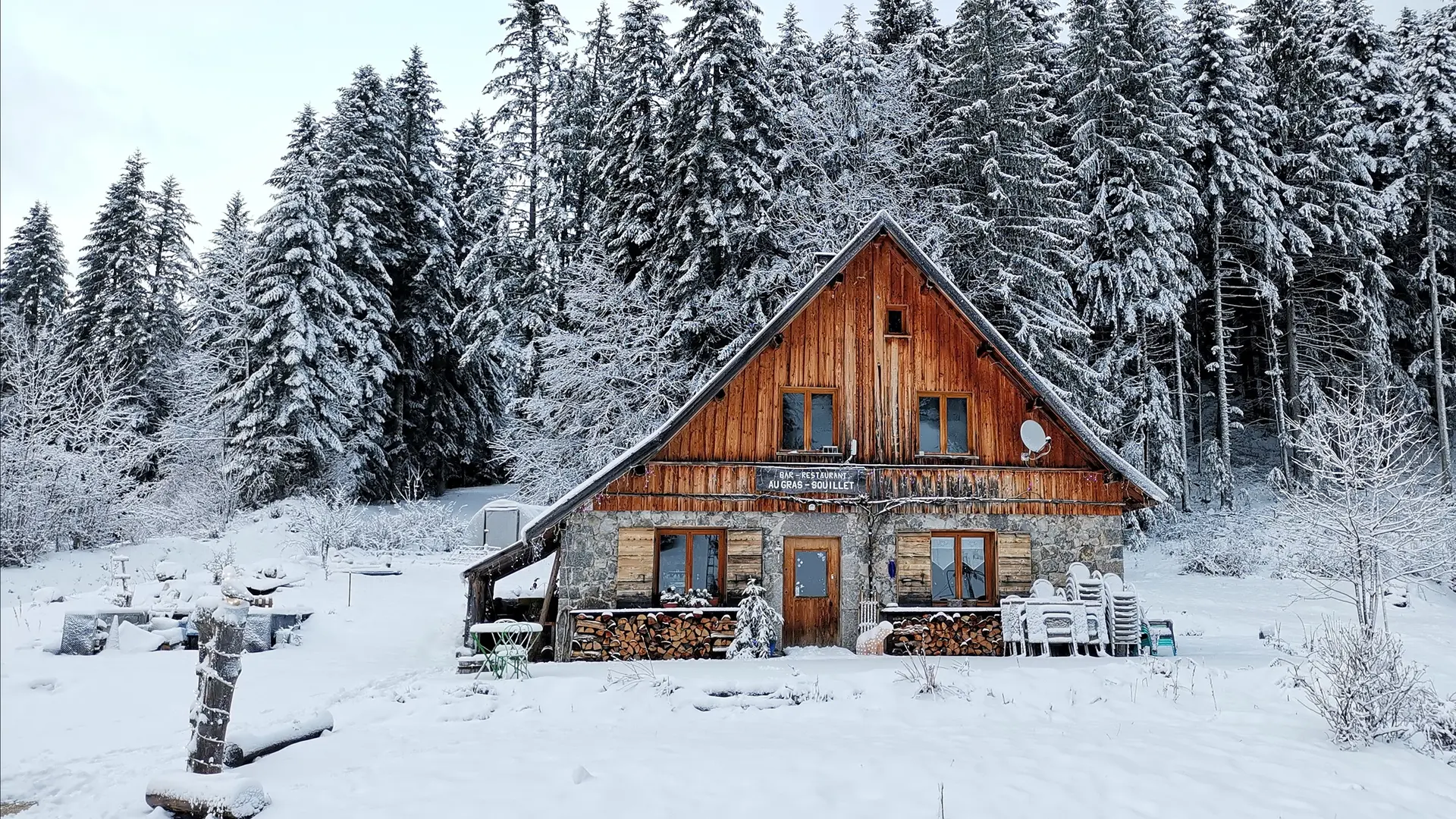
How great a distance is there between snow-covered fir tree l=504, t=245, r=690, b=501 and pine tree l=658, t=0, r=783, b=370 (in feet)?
2.88

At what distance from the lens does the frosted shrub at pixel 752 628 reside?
1294 centimetres

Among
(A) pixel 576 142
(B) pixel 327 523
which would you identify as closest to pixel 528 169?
(A) pixel 576 142

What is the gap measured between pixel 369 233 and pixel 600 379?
11.9m

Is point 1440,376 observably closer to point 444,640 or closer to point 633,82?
point 633,82

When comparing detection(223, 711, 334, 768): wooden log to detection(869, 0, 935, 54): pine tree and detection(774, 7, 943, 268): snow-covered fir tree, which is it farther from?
detection(869, 0, 935, 54): pine tree

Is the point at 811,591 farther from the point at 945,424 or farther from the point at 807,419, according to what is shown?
the point at 945,424

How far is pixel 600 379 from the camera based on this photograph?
22.5 metres

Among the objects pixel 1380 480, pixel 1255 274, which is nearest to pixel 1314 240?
pixel 1255 274

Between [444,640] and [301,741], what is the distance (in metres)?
7.08

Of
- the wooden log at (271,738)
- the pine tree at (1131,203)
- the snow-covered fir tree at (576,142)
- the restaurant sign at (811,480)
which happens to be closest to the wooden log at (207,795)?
the wooden log at (271,738)

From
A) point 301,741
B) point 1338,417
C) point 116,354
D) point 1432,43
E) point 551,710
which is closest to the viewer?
point 301,741

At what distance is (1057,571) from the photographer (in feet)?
47.4

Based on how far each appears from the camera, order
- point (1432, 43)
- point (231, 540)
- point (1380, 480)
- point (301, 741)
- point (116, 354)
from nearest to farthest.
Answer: point (301, 741), point (1380, 480), point (231, 540), point (1432, 43), point (116, 354)

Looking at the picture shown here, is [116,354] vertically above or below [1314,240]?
below
